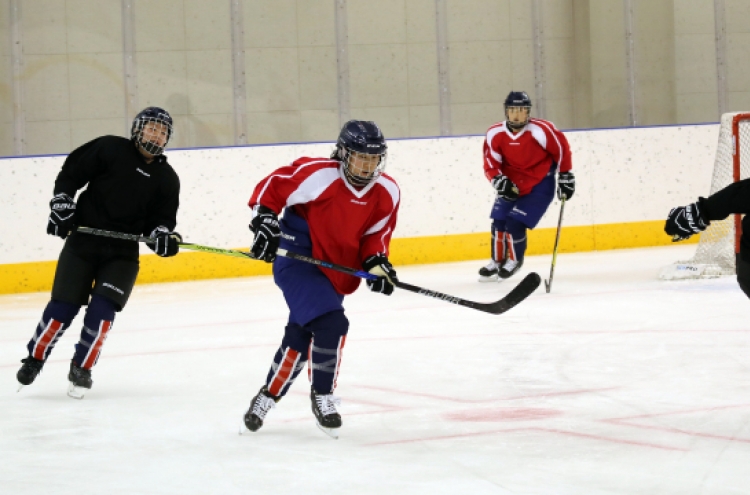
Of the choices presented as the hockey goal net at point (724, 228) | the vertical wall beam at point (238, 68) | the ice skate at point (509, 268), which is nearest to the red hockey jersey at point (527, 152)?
the ice skate at point (509, 268)

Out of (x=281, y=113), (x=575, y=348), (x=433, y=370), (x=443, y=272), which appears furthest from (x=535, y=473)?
(x=281, y=113)

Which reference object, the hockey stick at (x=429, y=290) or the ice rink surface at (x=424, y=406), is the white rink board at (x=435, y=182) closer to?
the ice rink surface at (x=424, y=406)

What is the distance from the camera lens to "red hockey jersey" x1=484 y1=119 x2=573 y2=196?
679 cm

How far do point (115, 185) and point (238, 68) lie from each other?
5581 millimetres

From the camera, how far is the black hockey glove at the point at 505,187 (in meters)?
6.75

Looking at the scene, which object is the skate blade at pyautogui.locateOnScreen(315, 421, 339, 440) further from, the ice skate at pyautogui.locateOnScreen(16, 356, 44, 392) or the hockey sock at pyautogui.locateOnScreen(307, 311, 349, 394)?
the ice skate at pyautogui.locateOnScreen(16, 356, 44, 392)

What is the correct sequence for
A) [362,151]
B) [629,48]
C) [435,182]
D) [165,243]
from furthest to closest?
1. [629,48]
2. [435,182]
3. [165,243]
4. [362,151]

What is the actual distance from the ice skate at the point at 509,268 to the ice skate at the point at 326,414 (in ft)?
13.4

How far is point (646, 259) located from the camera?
7.90 meters

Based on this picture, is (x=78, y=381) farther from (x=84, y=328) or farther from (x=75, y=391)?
(x=84, y=328)

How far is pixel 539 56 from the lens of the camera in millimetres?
9688

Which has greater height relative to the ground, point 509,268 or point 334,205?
point 334,205

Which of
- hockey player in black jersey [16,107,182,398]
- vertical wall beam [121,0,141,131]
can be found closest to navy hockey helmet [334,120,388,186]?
hockey player in black jersey [16,107,182,398]

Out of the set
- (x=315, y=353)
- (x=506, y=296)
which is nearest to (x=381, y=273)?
(x=315, y=353)
